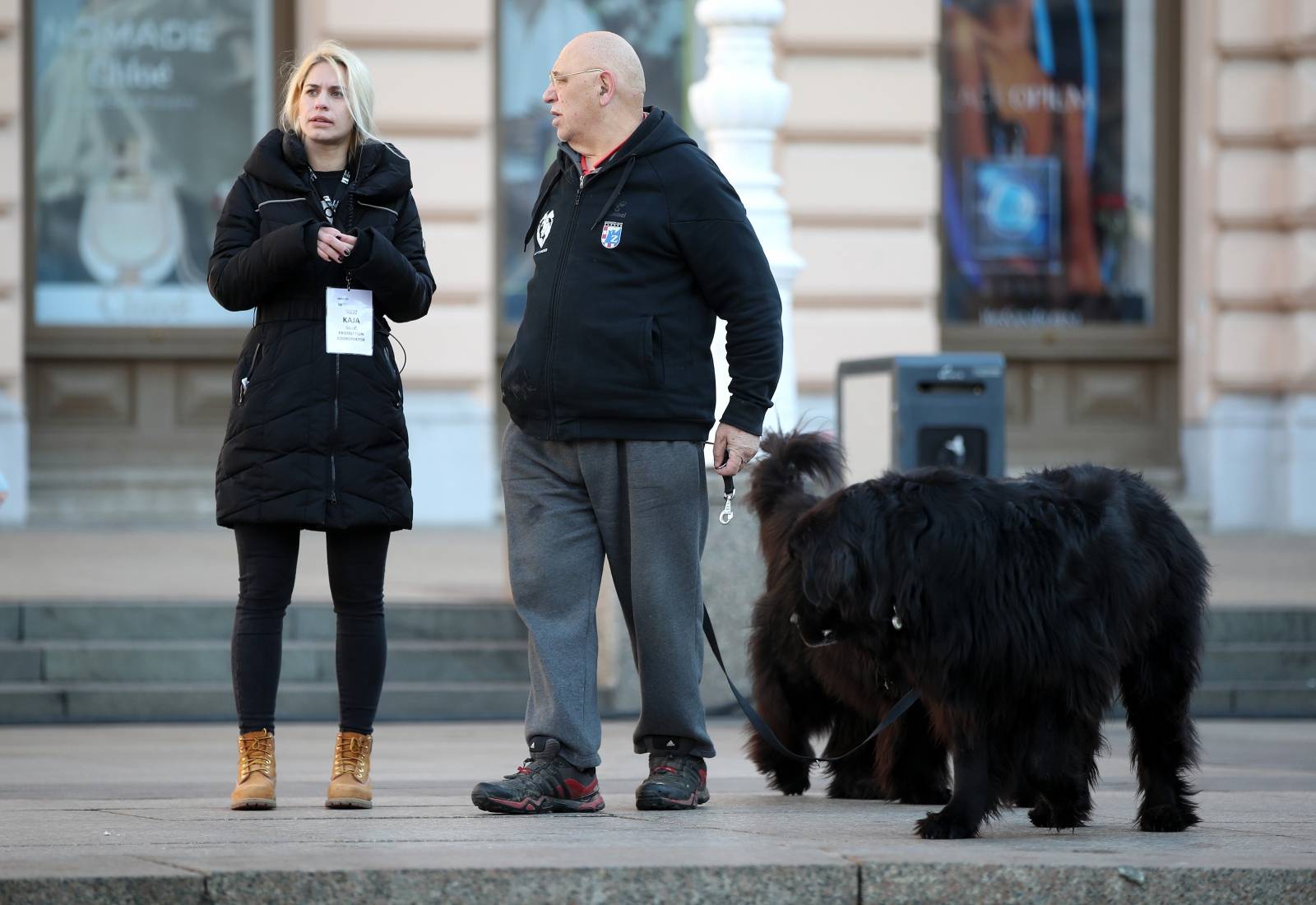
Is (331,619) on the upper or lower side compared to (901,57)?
lower

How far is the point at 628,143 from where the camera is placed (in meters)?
5.59

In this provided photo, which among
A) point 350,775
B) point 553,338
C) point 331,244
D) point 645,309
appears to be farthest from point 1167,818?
point 331,244

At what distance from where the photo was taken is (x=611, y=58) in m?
5.56

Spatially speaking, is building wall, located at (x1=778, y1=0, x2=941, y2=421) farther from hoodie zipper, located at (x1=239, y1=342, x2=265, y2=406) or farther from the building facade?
hoodie zipper, located at (x1=239, y1=342, x2=265, y2=406)

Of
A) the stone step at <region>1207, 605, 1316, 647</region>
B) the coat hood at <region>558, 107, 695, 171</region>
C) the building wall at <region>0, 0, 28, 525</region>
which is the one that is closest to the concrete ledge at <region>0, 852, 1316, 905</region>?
the coat hood at <region>558, 107, 695, 171</region>

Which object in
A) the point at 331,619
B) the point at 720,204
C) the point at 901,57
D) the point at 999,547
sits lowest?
the point at 331,619

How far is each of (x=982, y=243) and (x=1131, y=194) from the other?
3.86ft

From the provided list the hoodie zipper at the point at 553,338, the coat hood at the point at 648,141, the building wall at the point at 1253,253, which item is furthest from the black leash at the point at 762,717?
the building wall at the point at 1253,253

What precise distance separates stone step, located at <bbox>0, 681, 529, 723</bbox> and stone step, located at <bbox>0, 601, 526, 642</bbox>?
278 millimetres

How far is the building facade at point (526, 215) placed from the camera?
46.6ft

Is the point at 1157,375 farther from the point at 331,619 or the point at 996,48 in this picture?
the point at 331,619

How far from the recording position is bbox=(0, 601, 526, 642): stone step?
30.7ft

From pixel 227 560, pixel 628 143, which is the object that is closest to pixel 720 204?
pixel 628 143

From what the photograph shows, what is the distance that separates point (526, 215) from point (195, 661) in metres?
6.50
